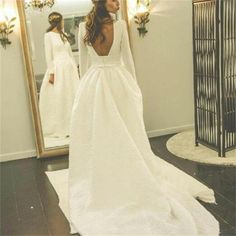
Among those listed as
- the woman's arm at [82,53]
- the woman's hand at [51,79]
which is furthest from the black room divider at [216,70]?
the woman's hand at [51,79]

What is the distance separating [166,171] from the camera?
132 inches

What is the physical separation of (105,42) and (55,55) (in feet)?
4.26

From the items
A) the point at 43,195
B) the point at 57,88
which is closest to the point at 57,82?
the point at 57,88

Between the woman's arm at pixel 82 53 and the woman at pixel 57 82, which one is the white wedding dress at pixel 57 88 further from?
the woman's arm at pixel 82 53

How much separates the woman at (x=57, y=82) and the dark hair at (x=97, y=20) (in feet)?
4.10

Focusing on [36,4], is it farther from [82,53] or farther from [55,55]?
[82,53]

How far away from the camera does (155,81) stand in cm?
450

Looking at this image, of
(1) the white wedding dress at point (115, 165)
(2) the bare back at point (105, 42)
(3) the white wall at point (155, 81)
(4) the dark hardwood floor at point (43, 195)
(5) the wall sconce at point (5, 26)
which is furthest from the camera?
(3) the white wall at point (155, 81)

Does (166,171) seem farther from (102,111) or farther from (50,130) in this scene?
(50,130)

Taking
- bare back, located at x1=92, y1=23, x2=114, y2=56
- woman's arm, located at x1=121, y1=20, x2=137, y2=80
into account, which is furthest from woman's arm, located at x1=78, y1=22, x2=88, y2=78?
woman's arm, located at x1=121, y1=20, x2=137, y2=80

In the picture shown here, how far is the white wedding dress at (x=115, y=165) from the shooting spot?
8.25 feet

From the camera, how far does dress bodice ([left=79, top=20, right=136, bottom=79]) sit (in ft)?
9.10

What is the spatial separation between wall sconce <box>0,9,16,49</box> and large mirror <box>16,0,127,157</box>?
0.12m

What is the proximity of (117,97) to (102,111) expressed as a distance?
0.53 ft
